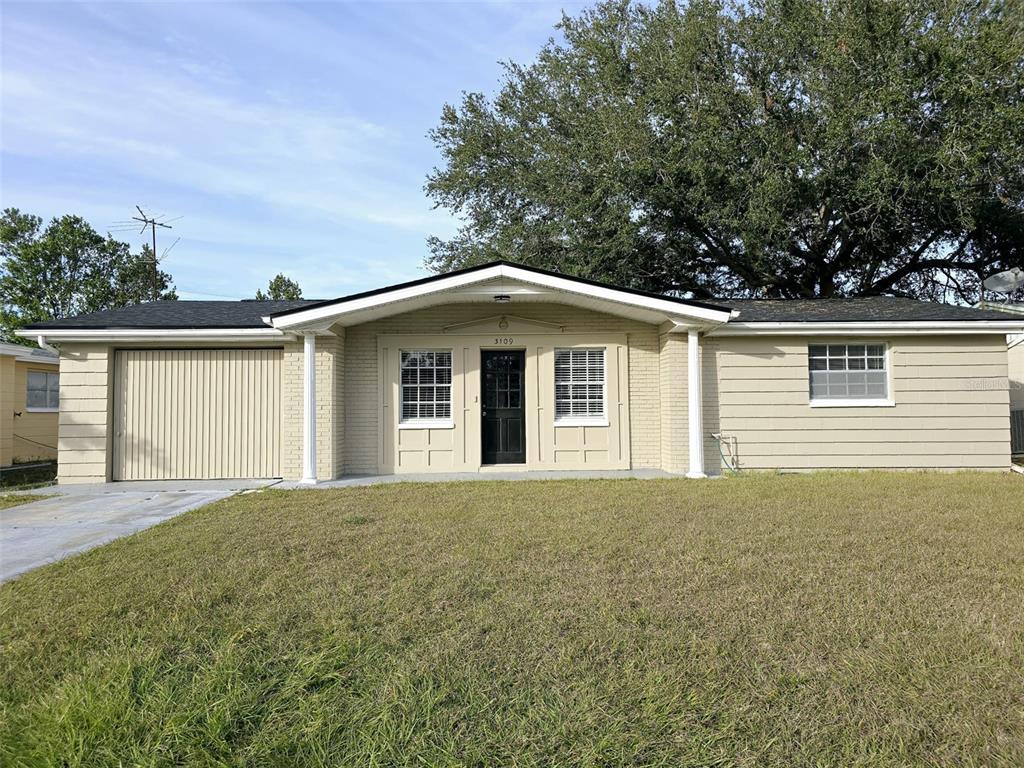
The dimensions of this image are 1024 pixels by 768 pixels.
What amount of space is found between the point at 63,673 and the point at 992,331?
1317 cm

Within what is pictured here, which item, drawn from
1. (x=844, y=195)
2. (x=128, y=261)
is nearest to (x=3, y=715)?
(x=844, y=195)

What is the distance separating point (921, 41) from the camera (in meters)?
14.8

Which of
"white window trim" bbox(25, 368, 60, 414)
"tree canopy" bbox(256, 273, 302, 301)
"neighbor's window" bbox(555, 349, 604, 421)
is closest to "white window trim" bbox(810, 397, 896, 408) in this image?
"neighbor's window" bbox(555, 349, 604, 421)

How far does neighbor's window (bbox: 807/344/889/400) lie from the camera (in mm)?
11078

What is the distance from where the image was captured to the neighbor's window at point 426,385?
446 inches

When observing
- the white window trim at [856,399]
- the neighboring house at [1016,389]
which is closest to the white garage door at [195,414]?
the white window trim at [856,399]

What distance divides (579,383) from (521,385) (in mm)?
1054

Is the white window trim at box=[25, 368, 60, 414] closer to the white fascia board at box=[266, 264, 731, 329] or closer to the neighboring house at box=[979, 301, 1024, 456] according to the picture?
the white fascia board at box=[266, 264, 731, 329]

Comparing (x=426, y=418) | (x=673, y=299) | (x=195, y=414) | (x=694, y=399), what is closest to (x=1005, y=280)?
(x=694, y=399)

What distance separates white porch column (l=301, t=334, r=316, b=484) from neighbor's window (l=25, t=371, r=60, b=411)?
7958mm

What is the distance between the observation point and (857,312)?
447 inches

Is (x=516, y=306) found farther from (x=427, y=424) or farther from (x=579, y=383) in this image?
(x=427, y=424)

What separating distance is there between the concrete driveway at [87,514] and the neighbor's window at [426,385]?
2.76 meters

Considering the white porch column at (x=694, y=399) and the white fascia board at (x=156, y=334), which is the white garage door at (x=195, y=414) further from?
the white porch column at (x=694, y=399)
